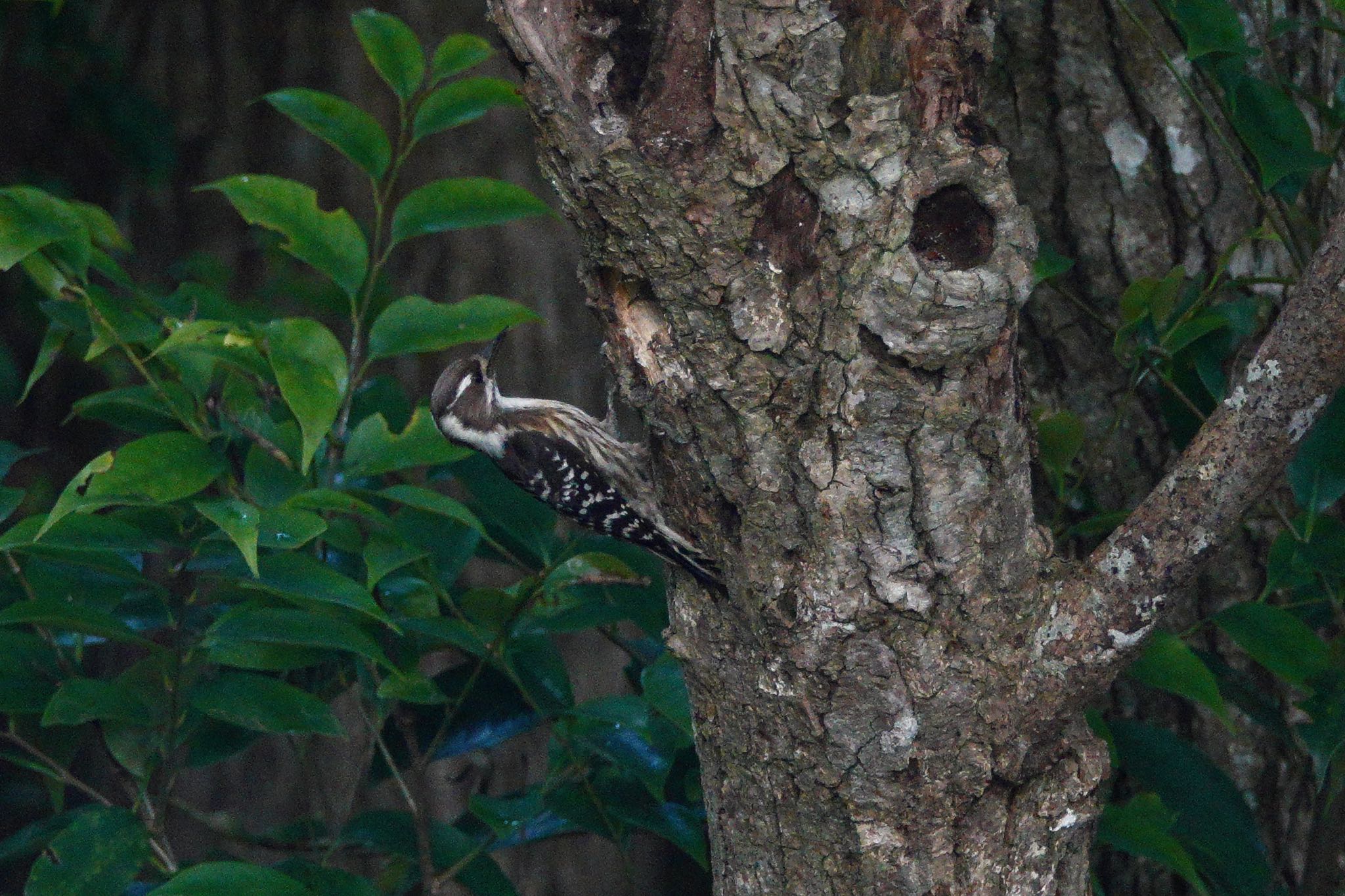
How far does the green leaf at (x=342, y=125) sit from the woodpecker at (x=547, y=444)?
0.75 metres

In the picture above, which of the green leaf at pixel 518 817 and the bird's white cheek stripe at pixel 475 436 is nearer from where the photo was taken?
the green leaf at pixel 518 817

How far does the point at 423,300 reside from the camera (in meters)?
2.19

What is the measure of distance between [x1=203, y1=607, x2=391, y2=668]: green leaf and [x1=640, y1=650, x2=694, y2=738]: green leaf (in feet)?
1.41

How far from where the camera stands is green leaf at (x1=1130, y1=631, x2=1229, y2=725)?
1901 mm

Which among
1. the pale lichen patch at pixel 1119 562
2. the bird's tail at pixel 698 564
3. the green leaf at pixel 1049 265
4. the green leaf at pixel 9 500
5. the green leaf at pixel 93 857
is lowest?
the green leaf at pixel 93 857

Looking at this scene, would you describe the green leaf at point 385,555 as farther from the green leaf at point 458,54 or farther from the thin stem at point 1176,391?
the thin stem at point 1176,391

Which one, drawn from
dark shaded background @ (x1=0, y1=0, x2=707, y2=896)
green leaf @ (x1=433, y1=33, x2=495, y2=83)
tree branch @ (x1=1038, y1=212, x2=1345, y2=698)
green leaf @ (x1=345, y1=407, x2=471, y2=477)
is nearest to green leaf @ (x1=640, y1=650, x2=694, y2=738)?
green leaf @ (x1=345, y1=407, x2=471, y2=477)

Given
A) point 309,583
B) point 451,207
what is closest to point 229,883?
point 309,583

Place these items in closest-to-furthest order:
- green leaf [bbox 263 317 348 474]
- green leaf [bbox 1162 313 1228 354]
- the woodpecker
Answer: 1. green leaf [bbox 263 317 348 474]
2. green leaf [bbox 1162 313 1228 354]
3. the woodpecker

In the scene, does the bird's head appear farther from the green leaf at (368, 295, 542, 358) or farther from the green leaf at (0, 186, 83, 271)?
the green leaf at (0, 186, 83, 271)

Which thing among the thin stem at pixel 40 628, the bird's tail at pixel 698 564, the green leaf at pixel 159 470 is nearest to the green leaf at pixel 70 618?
the thin stem at pixel 40 628

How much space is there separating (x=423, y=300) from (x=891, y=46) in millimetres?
1049

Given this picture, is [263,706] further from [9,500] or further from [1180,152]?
[1180,152]

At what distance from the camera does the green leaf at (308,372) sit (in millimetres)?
1865
